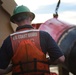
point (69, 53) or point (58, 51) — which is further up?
point (58, 51)

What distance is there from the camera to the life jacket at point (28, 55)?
2.95 metres

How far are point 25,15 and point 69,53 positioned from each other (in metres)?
1.65

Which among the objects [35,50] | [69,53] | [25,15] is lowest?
[69,53]

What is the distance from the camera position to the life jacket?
2.95m

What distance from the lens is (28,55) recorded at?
2.96 meters

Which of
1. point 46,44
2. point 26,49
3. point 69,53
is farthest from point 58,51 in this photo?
point 69,53

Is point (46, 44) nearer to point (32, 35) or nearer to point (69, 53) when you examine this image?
point (32, 35)

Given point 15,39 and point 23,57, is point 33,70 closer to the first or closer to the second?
point 23,57

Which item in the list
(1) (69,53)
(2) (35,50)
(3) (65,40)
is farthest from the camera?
(3) (65,40)

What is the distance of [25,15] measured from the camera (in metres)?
3.08

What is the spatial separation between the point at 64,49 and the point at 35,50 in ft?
5.85

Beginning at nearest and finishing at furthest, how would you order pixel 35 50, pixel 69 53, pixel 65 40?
pixel 35 50
pixel 69 53
pixel 65 40

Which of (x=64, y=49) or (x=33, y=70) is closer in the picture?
(x=33, y=70)

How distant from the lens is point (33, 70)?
298cm
